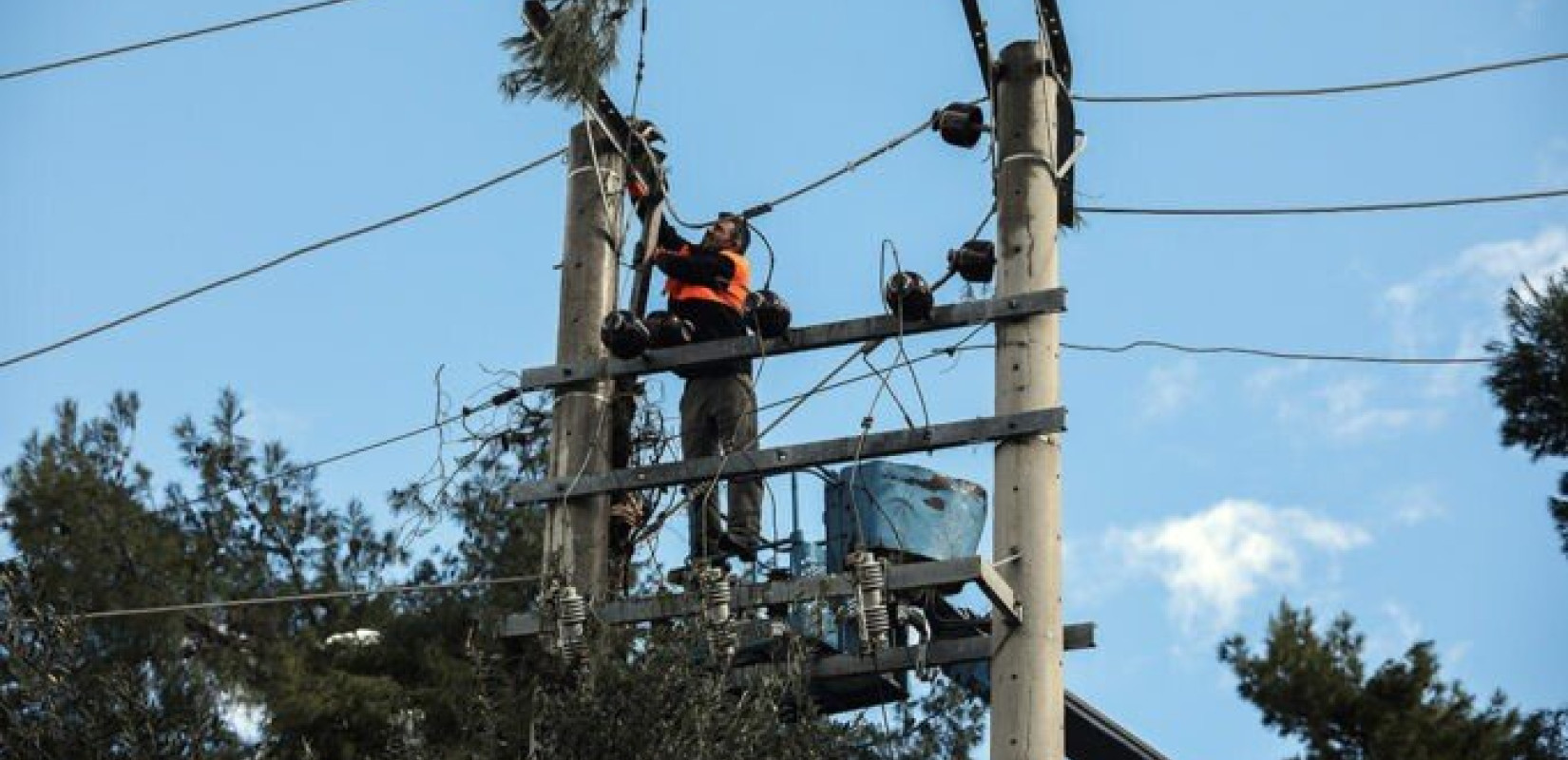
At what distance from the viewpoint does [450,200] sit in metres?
14.0

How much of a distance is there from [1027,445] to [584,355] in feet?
7.23

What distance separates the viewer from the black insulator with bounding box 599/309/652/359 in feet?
39.5

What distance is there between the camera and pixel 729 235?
13547 millimetres

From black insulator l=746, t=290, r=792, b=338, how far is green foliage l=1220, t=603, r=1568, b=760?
476 cm

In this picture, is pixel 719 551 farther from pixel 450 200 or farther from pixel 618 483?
pixel 450 200

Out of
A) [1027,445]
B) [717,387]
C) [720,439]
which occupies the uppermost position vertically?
[717,387]

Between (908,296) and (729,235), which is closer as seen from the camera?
(908,296)

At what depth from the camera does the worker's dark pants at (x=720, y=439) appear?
12.2 meters

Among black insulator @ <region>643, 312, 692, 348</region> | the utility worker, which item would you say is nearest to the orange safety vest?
the utility worker

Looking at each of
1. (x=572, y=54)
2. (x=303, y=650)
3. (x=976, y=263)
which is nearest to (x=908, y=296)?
(x=976, y=263)

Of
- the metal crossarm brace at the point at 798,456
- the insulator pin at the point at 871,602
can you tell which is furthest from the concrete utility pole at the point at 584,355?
the insulator pin at the point at 871,602

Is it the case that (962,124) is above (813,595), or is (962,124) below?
above

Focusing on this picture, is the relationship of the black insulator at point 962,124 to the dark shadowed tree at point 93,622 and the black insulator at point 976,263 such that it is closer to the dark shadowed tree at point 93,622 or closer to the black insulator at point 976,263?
the black insulator at point 976,263

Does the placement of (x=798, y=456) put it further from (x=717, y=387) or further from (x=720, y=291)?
(x=720, y=291)
